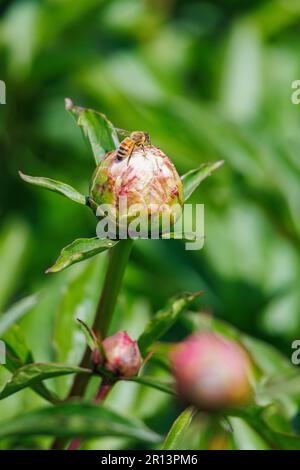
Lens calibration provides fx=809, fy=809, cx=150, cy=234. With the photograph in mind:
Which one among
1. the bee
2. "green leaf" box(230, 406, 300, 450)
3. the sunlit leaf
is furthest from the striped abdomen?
the sunlit leaf

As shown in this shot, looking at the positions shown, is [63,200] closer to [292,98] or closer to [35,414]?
[292,98]

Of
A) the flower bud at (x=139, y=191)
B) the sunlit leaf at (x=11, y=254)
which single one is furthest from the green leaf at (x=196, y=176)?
the sunlit leaf at (x=11, y=254)

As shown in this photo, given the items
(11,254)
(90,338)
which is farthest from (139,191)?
(11,254)

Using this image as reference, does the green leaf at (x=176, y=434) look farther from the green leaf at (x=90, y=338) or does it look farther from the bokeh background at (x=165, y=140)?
the bokeh background at (x=165, y=140)

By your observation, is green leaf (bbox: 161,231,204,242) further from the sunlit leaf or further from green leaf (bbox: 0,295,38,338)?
the sunlit leaf
